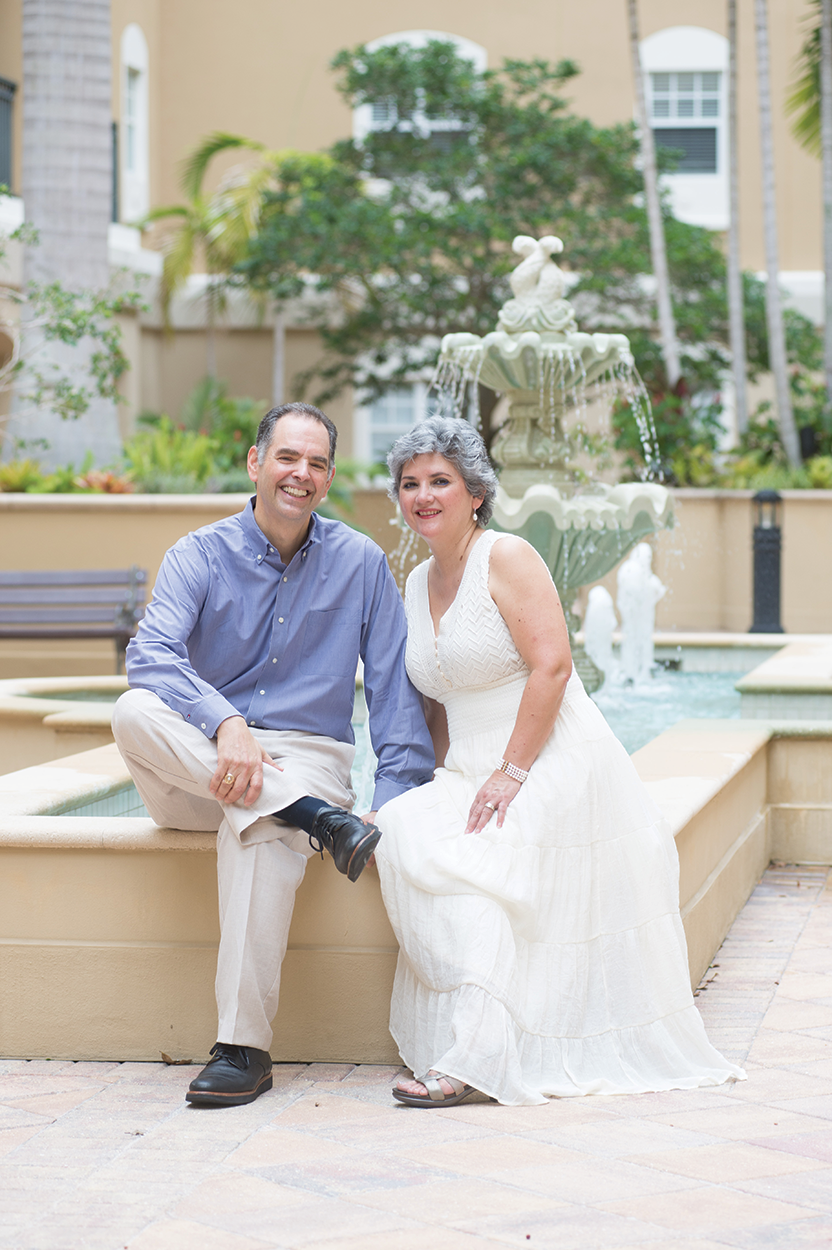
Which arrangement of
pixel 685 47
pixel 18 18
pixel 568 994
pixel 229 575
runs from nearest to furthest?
1. pixel 568 994
2. pixel 229 575
3. pixel 18 18
4. pixel 685 47

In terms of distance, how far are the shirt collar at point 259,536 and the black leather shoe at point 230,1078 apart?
1183 mm

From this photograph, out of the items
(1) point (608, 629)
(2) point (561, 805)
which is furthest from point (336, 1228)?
(1) point (608, 629)

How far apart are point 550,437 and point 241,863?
417cm

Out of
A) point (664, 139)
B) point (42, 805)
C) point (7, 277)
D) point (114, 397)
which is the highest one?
point (664, 139)

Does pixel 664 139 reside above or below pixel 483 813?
above

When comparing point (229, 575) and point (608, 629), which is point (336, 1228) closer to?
point (229, 575)

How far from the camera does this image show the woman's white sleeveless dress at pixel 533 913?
3254mm

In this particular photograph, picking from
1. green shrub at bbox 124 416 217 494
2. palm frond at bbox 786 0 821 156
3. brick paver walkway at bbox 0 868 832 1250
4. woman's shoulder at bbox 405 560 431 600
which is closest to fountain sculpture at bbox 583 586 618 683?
green shrub at bbox 124 416 217 494

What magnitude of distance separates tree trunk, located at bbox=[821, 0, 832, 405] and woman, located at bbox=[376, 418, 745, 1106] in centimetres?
1264

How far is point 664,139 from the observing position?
66.0ft

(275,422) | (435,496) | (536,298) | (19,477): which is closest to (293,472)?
(275,422)

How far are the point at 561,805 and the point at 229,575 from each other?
0.99 m

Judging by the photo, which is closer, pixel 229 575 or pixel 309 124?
pixel 229 575

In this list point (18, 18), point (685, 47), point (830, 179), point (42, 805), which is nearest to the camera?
point (42, 805)
